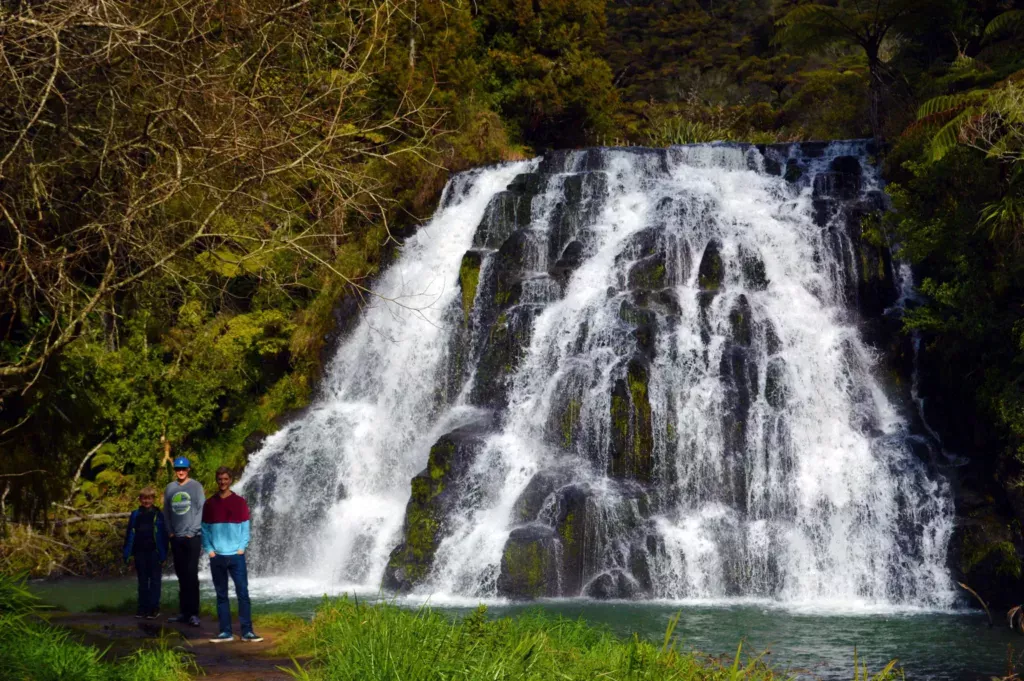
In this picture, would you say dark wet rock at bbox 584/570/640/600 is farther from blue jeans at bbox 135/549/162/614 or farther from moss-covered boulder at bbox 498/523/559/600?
blue jeans at bbox 135/549/162/614

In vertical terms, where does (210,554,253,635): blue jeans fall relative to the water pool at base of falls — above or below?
above

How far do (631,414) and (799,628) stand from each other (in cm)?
456

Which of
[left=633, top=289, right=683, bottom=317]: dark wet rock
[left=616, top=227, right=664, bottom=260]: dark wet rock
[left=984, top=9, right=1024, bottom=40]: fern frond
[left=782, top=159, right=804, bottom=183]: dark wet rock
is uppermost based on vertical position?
[left=984, top=9, right=1024, bottom=40]: fern frond

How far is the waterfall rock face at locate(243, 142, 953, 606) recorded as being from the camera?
43.1ft

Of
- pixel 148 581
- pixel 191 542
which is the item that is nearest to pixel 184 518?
pixel 191 542

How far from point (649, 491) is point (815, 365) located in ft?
11.9

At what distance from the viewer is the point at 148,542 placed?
29.1 ft

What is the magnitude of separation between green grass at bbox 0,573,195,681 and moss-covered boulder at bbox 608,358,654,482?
8.89m

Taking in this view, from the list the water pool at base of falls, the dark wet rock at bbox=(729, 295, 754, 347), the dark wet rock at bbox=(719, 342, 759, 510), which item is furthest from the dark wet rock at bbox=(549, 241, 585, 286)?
the water pool at base of falls

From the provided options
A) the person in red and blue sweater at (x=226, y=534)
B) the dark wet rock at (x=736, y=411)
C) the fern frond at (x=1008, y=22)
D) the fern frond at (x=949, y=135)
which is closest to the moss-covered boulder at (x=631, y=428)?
the dark wet rock at (x=736, y=411)

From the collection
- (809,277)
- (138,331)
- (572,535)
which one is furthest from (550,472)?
(138,331)

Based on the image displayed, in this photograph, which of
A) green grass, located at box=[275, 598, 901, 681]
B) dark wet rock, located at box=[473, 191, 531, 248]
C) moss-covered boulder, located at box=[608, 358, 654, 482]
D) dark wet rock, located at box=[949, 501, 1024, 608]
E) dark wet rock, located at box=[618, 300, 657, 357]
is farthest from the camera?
dark wet rock, located at box=[473, 191, 531, 248]

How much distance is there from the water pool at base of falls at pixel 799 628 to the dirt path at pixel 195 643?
194 centimetres

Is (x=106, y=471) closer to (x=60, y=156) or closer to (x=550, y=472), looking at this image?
(x=550, y=472)
